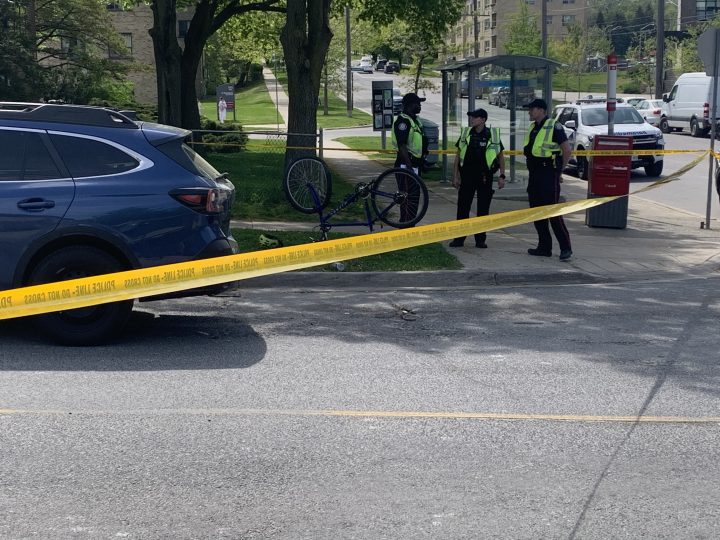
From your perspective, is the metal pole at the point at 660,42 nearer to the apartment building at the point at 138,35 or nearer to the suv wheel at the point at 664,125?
the suv wheel at the point at 664,125

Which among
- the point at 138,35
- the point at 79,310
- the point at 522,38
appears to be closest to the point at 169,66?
the point at 79,310

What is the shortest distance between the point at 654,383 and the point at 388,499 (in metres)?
2.94

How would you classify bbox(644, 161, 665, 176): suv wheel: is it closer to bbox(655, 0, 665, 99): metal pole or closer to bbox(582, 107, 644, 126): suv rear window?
bbox(582, 107, 644, 126): suv rear window

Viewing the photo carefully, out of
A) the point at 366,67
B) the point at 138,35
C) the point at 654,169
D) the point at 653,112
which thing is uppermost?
the point at 366,67

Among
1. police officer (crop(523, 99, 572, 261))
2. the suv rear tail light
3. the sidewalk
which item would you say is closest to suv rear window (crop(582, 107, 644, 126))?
the sidewalk

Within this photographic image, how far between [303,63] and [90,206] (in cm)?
881

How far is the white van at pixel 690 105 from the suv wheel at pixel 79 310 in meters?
36.7

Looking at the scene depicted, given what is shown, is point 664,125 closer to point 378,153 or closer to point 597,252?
point 378,153

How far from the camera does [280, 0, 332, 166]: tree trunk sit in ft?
52.4

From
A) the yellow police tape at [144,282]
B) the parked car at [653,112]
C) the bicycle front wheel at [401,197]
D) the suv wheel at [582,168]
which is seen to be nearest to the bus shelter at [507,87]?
the suv wheel at [582,168]

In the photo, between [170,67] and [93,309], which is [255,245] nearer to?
[93,309]

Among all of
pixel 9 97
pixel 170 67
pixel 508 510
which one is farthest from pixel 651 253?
pixel 9 97

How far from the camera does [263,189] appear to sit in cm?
1809

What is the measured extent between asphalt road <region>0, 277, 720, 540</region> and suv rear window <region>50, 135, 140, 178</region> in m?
1.40
